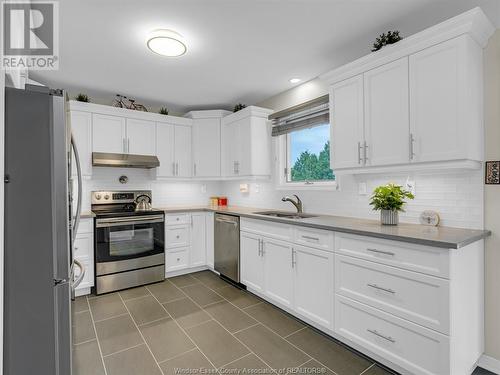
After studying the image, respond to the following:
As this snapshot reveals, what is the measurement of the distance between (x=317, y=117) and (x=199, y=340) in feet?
8.28

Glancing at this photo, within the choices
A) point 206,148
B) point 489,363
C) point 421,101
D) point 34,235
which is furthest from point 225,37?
point 489,363

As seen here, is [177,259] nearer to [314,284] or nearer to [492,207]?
[314,284]

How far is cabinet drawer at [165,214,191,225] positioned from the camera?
12.3 ft

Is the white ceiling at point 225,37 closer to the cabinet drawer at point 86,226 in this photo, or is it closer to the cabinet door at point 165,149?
the cabinet door at point 165,149

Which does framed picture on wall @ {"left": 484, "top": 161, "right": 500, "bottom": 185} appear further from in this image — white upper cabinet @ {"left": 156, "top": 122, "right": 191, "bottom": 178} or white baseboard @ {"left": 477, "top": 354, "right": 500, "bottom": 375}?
white upper cabinet @ {"left": 156, "top": 122, "right": 191, "bottom": 178}

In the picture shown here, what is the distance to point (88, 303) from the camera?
296cm

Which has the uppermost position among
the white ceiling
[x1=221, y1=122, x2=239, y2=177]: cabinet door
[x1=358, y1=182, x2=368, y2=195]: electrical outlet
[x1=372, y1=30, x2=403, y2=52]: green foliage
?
the white ceiling

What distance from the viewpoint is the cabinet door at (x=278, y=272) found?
261cm

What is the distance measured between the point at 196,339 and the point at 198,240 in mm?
1829

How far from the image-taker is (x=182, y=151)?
165 inches

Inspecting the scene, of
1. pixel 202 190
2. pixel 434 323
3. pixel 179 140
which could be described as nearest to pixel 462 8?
pixel 434 323

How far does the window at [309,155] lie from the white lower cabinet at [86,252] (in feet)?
8.35

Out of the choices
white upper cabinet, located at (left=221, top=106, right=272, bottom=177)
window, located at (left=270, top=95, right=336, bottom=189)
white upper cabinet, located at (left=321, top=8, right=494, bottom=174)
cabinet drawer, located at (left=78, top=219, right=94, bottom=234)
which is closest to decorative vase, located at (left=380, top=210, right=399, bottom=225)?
white upper cabinet, located at (left=321, top=8, right=494, bottom=174)

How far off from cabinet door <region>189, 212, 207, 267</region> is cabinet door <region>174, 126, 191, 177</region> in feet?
2.36
